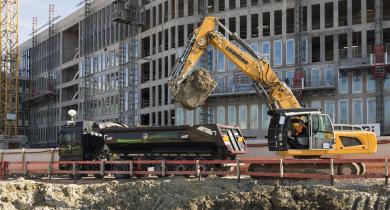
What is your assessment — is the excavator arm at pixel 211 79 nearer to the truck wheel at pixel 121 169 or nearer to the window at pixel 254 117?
the truck wheel at pixel 121 169

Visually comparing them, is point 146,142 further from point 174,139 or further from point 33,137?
point 33,137

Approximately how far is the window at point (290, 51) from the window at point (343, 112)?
6299mm

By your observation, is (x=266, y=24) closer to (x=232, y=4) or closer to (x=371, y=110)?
(x=232, y=4)

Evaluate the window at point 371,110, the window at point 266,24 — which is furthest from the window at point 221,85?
the window at point 371,110

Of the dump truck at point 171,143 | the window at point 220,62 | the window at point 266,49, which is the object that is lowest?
the dump truck at point 171,143

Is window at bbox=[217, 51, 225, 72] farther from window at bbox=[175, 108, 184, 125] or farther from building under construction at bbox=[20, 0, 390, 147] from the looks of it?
window at bbox=[175, 108, 184, 125]

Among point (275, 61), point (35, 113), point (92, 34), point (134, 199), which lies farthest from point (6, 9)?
point (134, 199)

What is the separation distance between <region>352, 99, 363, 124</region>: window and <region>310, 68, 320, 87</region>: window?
12.3 ft

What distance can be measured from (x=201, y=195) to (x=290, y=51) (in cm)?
3600

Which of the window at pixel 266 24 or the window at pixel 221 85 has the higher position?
the window at pixel 266 24

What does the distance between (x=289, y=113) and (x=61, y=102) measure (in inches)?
2874

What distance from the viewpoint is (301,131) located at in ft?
71.6

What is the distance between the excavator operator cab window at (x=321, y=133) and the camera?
21500mm

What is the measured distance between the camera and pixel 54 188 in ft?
71.7
